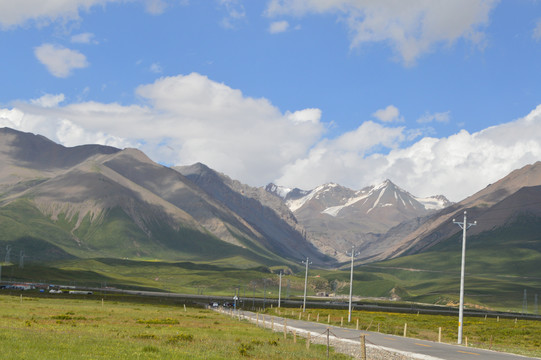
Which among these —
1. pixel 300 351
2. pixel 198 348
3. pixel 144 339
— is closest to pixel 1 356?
pixel 198 348

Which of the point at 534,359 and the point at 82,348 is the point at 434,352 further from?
the point at 82,348

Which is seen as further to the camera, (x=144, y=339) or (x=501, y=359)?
(x=144, y=339)

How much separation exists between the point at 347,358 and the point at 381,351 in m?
5.64

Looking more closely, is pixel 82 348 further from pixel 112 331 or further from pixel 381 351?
pixel 381 351

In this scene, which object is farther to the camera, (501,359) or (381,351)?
(381,351)

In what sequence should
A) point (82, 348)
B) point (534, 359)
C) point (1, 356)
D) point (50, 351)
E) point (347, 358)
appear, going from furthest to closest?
point (534, 359) → point (347, 358) → point (82, 348) → point (50, 351) → point (1, 356)

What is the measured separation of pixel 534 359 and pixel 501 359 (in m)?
3.26

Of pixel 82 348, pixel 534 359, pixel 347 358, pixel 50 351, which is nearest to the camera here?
pixel 50 351

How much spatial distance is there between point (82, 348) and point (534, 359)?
31190mm

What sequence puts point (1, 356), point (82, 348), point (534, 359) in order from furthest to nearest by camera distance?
point (534, 359) < point (82, 348) < point (1, 356)

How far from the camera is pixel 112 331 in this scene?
54.6 m

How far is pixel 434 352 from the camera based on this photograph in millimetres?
48312

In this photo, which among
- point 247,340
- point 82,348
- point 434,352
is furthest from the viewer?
point 247,340

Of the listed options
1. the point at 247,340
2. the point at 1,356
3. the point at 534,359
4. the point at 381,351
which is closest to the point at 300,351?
the point at 381,351
